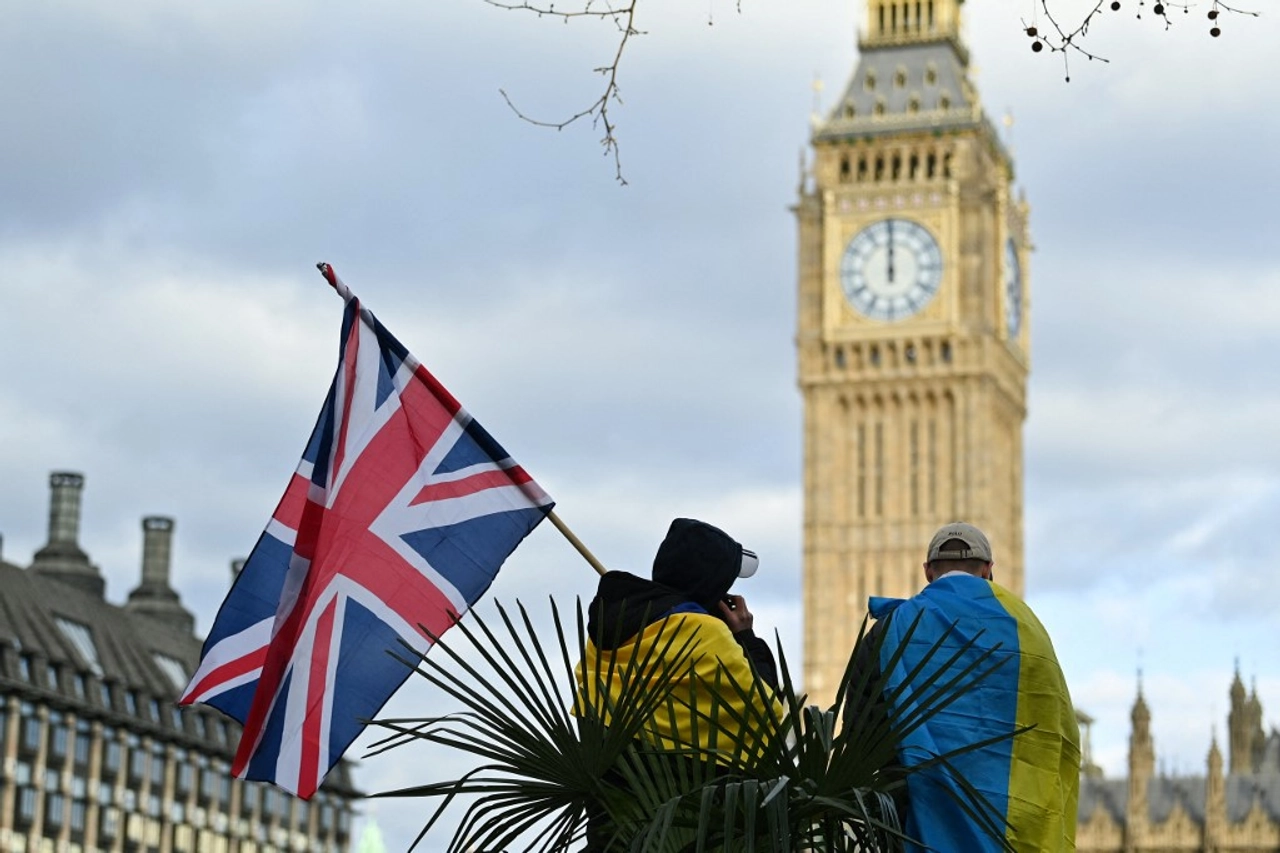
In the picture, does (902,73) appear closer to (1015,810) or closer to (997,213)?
(997,213)

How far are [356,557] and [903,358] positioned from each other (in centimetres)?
7619

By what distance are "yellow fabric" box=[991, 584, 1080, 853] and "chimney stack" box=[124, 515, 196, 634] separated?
8183 cm

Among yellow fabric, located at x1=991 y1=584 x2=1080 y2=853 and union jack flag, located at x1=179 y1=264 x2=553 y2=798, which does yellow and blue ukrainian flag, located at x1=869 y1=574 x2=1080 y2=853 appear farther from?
union jack flag, located at x1=179 y1=264 x2=553 y2=798

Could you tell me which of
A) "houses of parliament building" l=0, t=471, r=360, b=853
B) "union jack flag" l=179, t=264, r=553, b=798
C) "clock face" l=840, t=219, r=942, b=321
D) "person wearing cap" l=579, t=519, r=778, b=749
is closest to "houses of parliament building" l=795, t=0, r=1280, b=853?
"clock face" l=840, t=219, r=942, b=321

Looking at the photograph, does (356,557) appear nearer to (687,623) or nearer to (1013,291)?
(687,623)

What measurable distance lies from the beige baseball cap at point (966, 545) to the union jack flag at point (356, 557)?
7.92 ft

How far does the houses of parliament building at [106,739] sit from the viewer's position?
70438mm

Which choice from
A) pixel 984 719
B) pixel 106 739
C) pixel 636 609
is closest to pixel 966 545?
pixel 984 719

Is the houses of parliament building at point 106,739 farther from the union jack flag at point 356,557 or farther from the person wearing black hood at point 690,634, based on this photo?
the person wearing black hood at point 690,634

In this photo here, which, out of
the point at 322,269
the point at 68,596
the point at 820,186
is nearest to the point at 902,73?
the point at 820,186

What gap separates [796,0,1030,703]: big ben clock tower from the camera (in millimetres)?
85500

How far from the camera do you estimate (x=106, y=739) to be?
245ft

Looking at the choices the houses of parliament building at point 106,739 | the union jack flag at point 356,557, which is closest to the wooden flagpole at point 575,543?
the union jack flag at point 356,557

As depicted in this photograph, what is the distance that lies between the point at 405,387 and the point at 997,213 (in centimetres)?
7627
